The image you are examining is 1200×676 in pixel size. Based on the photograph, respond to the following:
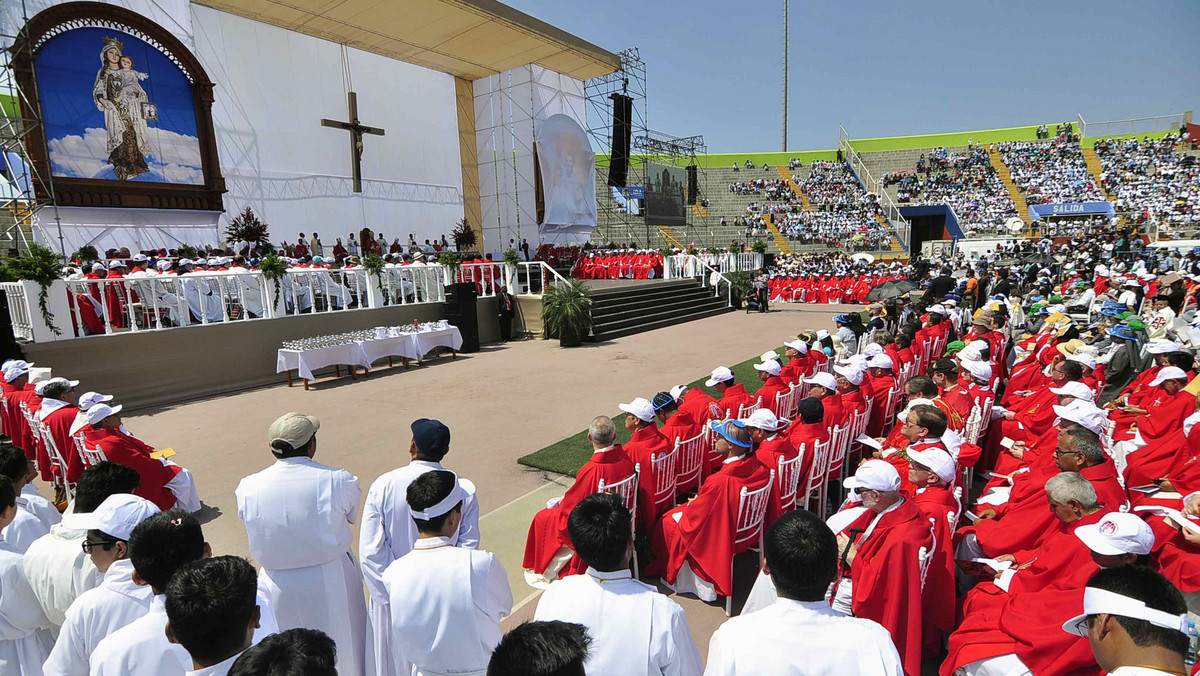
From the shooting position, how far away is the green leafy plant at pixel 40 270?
848cm

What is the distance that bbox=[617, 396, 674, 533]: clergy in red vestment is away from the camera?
4.43m

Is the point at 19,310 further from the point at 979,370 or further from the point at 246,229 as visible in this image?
the point at 979,370

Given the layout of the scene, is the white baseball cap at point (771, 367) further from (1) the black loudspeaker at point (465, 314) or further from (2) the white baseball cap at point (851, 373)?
(1) the black loudspeaker at point (465, 314)

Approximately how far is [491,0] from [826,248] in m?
27.2

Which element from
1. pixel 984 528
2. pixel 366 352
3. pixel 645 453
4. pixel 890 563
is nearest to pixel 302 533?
pixel 645 453

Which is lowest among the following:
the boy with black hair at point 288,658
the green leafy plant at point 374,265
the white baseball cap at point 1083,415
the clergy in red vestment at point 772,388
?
the clergy in red vestment at point 772,388

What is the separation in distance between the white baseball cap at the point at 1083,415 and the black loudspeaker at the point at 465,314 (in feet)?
38.9

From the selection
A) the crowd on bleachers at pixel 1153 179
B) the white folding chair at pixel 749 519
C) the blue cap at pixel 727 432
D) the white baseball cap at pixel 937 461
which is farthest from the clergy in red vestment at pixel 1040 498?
the crowd on bleachers at pixel 1153 179

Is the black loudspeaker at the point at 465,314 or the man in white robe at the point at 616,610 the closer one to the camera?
the man in white robe at the point at 616,610

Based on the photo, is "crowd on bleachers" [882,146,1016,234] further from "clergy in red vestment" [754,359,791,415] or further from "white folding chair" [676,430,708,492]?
"white folding chair" [676,430,708,492]

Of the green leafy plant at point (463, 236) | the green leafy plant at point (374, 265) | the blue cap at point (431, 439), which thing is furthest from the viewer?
the green leafy plant at point (463, 236)

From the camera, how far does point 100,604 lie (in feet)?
6.84

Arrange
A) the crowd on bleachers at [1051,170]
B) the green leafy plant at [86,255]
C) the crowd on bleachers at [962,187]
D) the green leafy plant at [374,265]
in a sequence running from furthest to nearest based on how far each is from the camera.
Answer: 1. the crowd on bleachers at [962,187]
2. the crowd on bleachers at [1051,170]
3. the green leafy plant at [374,265]
4. the green leafy plant at [86,255]

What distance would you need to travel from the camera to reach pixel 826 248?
1512 inches
